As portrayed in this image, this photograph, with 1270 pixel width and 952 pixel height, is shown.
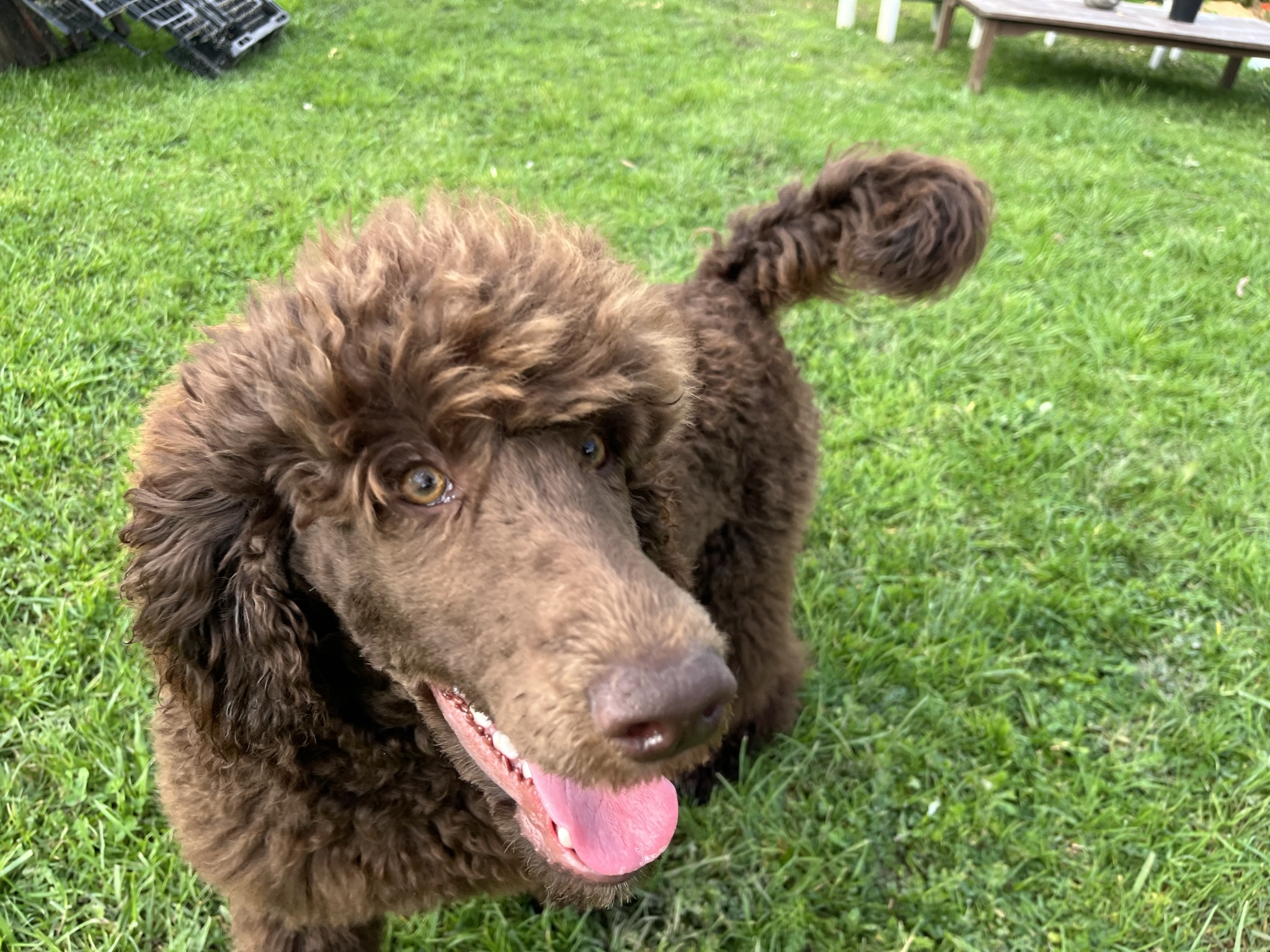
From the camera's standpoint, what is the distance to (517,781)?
143 centimetres

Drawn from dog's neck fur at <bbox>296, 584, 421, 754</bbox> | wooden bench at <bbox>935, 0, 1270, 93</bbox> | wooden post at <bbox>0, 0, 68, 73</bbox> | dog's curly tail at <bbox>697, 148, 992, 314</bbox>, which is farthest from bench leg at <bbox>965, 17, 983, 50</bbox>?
dog's neck fur at <bbox>296, 584, 421, 754</bbox>

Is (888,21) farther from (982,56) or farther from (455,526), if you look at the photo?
(455,526)

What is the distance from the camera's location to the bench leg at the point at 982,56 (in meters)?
7.82

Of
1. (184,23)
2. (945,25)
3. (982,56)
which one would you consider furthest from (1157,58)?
(184,23)

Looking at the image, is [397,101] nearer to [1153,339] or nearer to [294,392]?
[1153,339]

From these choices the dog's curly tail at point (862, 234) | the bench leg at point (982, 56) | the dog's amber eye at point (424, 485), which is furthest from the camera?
the bench leg at point (982, 56)

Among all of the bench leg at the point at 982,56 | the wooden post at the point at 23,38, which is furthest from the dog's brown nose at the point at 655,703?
the bench leg at the point at 982,56

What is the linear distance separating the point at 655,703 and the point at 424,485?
1.68 feet

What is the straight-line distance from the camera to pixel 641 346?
1436mm

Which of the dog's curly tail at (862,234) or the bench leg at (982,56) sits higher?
the dog's curly tail at (862,234)

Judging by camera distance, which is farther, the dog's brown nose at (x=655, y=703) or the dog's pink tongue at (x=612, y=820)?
the dog's pink tongue at (x=612, y=820)

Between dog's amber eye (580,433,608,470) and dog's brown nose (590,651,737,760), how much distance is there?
42 centimetres

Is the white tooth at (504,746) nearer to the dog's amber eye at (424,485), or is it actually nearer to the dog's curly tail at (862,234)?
the dog's amber eye at (424,485)

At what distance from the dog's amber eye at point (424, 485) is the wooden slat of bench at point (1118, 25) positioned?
856cm
